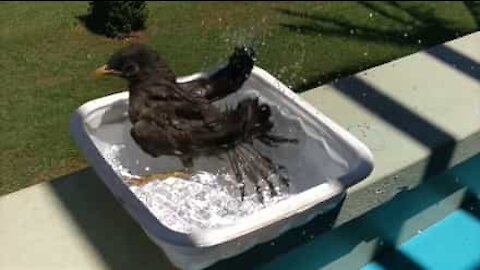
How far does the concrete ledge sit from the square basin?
12cm

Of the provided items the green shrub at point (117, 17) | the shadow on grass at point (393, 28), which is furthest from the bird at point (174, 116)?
the shadow on grass at point (393, 28)

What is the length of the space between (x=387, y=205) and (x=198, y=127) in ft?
3.06

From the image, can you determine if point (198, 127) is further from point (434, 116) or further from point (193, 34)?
point (193, 34)

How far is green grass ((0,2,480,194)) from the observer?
4.02 m

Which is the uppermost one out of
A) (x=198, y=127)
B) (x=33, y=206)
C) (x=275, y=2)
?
(x=198, y=127)

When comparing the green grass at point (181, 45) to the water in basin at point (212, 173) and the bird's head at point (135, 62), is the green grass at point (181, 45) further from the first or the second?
the bird's head at point (135, 62)

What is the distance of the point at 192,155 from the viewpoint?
2.69 metres

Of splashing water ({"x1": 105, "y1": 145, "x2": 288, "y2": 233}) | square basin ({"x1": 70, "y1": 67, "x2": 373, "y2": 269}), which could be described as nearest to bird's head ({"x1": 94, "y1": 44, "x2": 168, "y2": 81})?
square basin ({"x1": 70, "y1": 67, "x2": 373, "y2": 269})

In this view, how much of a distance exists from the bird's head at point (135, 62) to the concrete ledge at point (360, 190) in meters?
0.38

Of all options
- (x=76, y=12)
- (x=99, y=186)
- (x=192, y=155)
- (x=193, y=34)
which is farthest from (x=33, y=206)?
(x=76, y=12)

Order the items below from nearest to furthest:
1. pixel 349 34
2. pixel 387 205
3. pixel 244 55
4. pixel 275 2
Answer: pixel 244 55, pixel 387 205, pixel 349 34, pixel 275 2

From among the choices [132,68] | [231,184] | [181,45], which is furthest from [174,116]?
[181,45]

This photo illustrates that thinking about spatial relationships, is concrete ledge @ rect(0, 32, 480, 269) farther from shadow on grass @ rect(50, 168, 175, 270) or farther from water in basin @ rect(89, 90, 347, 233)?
water in basin @ rect(89, 90, 347, 233)

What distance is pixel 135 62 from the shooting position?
104 inches
